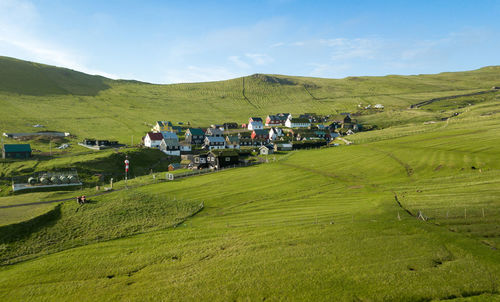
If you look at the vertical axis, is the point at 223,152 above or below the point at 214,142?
below

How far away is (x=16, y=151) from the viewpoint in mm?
76125

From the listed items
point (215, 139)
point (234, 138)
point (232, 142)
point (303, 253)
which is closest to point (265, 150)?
point (232, 142)

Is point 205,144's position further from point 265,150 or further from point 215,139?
point 265,150

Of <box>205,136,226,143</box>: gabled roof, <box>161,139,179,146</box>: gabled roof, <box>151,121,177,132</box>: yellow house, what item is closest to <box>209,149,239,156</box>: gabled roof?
<box>161,139,179,146</box>: gabled roof

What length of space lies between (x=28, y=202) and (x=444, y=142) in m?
103

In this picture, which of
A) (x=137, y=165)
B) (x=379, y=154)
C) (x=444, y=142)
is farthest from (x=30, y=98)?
(x=444, y=142)

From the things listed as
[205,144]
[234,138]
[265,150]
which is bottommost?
[265,150]

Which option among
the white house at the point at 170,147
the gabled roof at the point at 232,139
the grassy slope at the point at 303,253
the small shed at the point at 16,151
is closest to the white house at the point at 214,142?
the gabled roof at the point at 232,139

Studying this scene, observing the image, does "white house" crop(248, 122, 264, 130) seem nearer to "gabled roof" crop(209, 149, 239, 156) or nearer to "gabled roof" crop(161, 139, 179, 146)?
"gabled roof" crop(161, 139, 179, 146)

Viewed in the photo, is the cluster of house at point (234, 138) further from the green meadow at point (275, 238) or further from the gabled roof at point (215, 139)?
the green meadow at point (275, 238)

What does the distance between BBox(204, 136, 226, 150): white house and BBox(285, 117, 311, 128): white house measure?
5887 centimetres

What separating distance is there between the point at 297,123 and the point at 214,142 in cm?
6526

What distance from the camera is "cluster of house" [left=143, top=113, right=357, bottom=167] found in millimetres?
101125

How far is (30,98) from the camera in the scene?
533 feet
